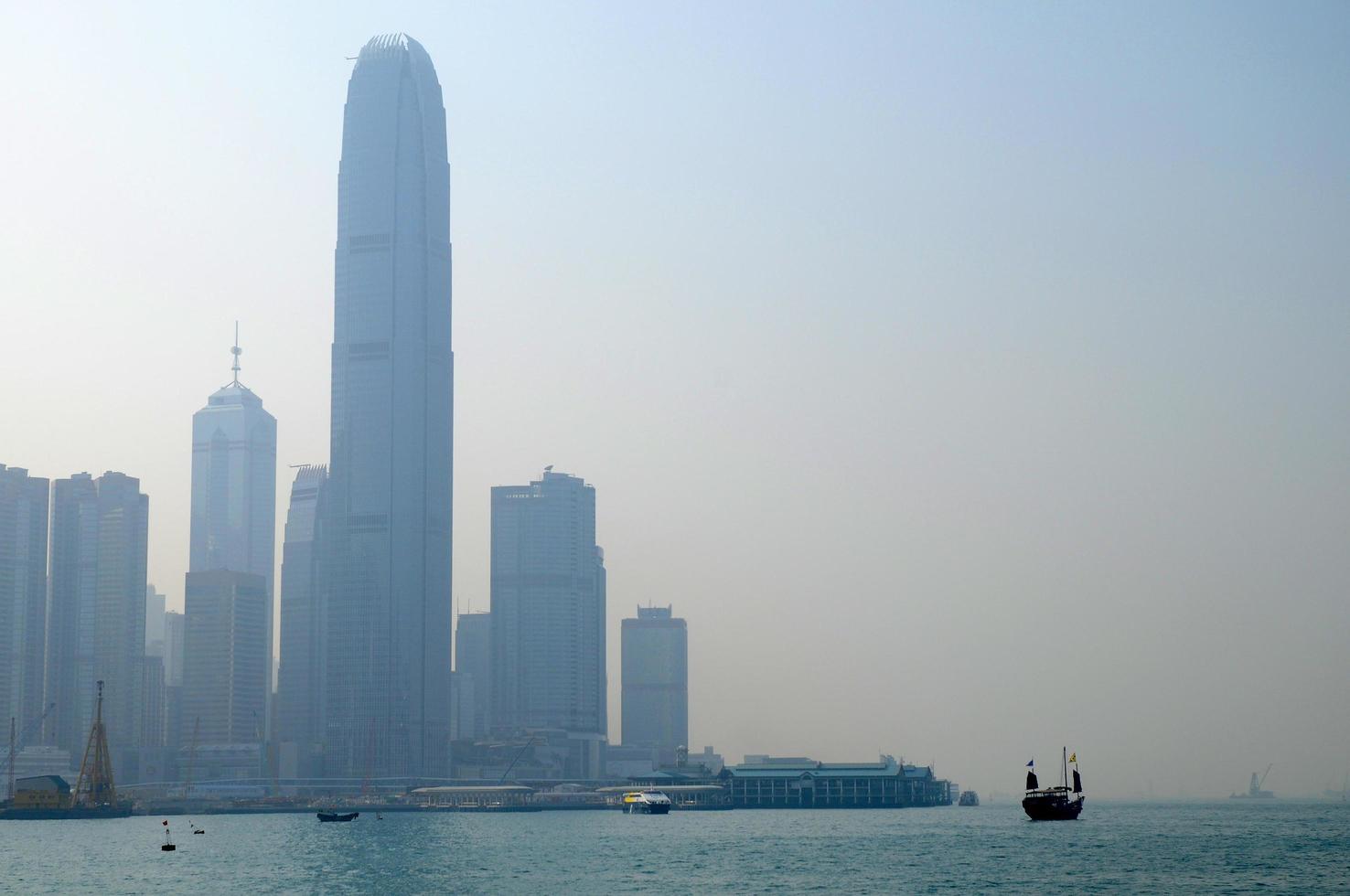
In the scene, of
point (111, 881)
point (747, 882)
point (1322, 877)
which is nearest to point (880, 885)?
point (747, 882)

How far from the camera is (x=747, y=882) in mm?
170750

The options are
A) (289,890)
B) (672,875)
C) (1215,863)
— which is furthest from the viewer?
(1215,863)

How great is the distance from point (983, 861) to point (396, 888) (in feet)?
228

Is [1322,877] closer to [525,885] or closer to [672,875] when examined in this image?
[672,875]

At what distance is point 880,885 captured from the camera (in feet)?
547

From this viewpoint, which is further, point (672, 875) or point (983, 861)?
point (983, 861)

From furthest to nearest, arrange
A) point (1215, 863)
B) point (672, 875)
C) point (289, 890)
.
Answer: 1. point (1215, 863)
2. point (672, 875)
3. point (289, 890)

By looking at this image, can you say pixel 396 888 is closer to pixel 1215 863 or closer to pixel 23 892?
pixel 23 892

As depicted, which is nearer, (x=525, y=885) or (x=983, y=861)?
(x=525, y=885)

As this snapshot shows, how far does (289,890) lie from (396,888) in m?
9.83

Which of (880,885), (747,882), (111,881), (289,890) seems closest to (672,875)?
(747,882)

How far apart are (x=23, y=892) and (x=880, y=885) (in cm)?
8182

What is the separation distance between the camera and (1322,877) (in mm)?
173250

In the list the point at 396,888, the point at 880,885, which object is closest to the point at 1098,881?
the point at 880,885
